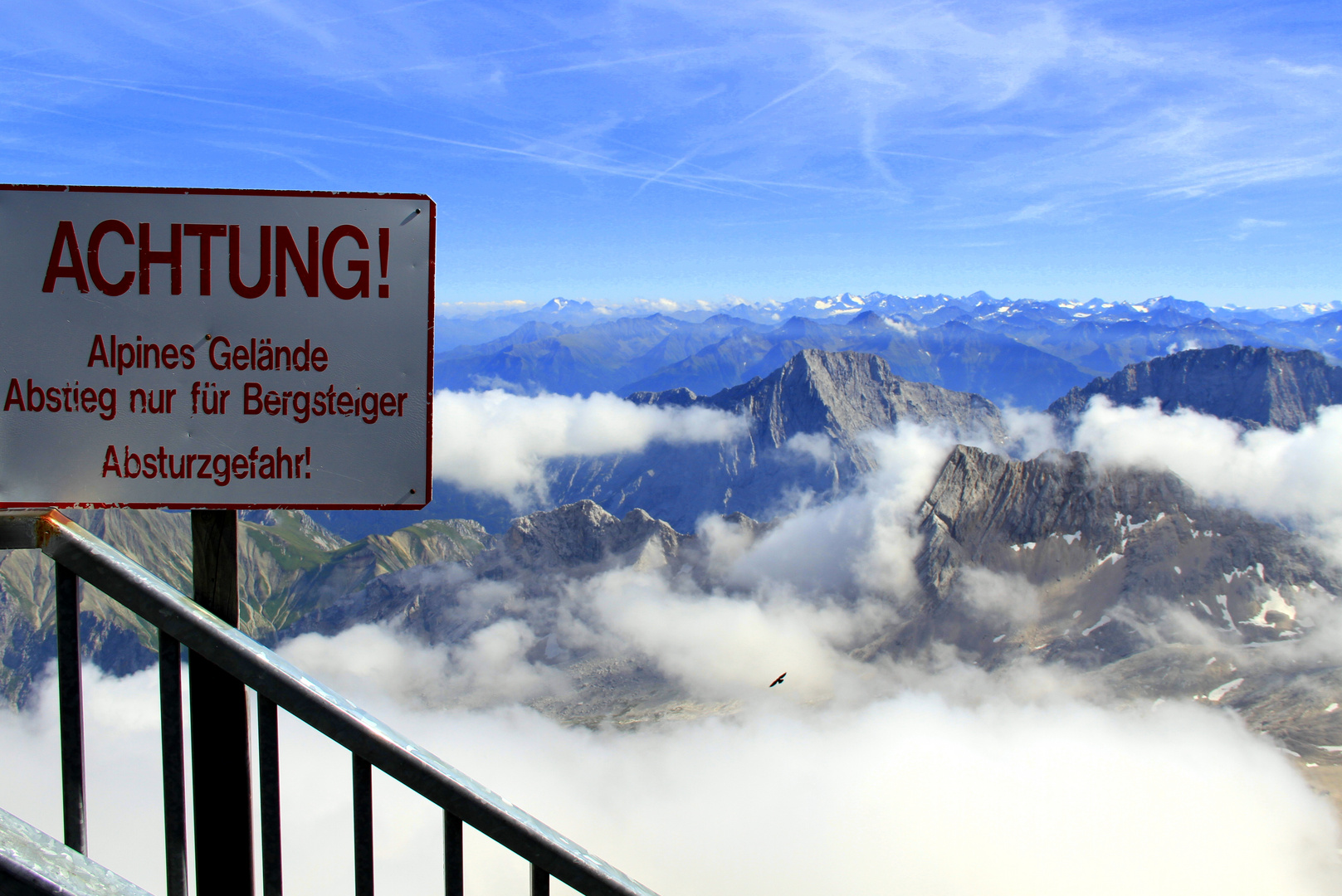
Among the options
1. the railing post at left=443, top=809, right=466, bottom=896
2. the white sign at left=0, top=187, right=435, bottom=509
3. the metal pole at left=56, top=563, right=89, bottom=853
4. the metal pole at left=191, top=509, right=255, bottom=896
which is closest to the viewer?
the metal pole at left=56, top=563, right=89, bottom=853

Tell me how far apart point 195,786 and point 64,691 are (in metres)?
1.00

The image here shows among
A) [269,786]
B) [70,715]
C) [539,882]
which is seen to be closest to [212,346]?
[70,715]

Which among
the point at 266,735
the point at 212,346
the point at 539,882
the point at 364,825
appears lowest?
the point at 539,882

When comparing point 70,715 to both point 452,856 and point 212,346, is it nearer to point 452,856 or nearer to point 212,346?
point 452,856

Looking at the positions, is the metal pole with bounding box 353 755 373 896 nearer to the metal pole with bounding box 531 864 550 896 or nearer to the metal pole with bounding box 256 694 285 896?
the metal pole with bounding box 256 694 285 896

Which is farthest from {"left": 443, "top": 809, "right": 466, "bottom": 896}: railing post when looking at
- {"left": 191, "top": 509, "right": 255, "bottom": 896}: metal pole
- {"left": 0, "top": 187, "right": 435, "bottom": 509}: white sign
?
{"left": 0, "top": 187, "right": 435, "bottom": 509}: white sign

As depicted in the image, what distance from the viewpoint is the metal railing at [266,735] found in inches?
119

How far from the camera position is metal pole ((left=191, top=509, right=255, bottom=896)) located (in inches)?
144

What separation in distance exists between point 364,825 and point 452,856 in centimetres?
37

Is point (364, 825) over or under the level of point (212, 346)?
under

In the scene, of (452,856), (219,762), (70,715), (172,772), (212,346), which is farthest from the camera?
(212,346)

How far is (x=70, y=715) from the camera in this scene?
3.04 m

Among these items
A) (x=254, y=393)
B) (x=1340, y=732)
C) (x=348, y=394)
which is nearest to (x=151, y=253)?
(x=254, y=393)

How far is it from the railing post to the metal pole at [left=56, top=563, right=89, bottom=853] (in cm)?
140
